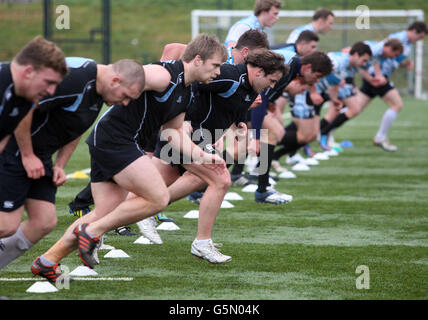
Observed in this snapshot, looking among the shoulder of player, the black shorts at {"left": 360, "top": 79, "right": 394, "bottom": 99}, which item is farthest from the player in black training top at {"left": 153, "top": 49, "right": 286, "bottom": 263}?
the black shorts at {"left": 360, "top": 79, "right": 394, "bottom": 99}

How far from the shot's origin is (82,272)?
540cm

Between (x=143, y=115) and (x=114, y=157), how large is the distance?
41 centimetres

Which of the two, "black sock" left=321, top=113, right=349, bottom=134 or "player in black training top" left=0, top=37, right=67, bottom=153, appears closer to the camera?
"player in black training top" left=0, top=37, right=67, bottom=153

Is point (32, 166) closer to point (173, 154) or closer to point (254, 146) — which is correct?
point (173, 154)

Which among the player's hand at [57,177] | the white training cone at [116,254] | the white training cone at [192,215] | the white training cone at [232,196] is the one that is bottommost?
the white training cone at [232,196]

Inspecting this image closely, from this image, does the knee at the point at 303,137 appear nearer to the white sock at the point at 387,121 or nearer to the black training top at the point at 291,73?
the black training top at the point at 291,73

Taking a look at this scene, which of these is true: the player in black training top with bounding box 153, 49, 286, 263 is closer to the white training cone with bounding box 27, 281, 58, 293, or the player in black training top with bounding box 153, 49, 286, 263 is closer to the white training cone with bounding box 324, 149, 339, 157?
the white training cone with bounding box 27, 281, 58, 293

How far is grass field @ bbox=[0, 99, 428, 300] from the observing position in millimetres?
5020

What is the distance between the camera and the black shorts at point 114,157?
16.8 feet

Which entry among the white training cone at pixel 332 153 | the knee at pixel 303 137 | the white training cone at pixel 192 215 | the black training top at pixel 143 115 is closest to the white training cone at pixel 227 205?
the white training cone at pixel 192 215

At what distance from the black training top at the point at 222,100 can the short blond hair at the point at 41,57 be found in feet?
6.52

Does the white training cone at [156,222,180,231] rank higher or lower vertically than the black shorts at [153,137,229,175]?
lower

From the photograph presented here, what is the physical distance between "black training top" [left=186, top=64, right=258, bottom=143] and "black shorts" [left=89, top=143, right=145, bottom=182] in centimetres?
119
